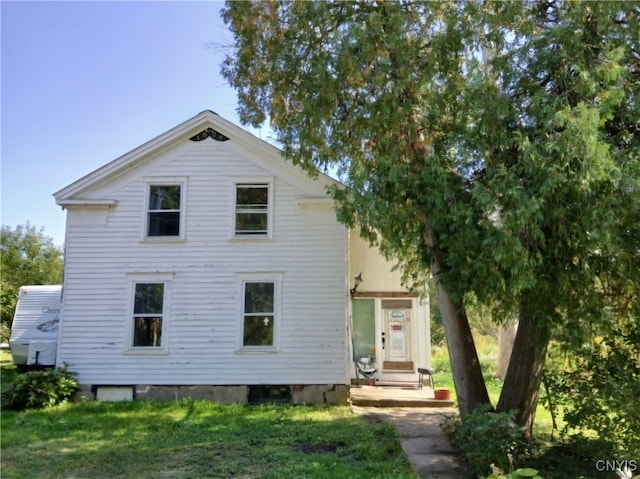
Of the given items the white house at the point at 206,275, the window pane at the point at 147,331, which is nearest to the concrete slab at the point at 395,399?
the white house at the point at 206,275

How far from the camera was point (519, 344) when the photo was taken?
24.1 feet

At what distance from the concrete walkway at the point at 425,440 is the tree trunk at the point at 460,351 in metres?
0.80

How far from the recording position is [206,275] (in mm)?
11594

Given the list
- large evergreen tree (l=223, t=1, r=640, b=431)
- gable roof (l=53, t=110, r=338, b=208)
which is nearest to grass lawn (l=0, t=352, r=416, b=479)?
large evergreen tree (l=223, t=1, r=640, b=431)

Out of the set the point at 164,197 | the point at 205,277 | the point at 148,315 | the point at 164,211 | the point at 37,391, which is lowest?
the point at 37,391

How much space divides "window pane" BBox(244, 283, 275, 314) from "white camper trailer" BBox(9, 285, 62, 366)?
5.16m

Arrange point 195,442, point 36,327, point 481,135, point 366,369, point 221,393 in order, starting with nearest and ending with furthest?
1. point 481,135
2. point 195,442
3. point 221,393
4. point 366,369
5. point 36,327

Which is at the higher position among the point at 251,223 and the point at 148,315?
the point at 251,223

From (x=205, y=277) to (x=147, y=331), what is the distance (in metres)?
1.98

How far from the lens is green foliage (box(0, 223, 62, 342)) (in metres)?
29.2

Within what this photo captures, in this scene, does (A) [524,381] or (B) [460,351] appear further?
(B) [460,351]

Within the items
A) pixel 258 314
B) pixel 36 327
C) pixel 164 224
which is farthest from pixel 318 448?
pixel 36 327

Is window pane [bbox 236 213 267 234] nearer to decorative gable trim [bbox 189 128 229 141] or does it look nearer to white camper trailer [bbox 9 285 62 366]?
decorative gable trim [bbox 189 128 229 141]

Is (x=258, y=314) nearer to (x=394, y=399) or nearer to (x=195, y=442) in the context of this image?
(x=394, y=399)
